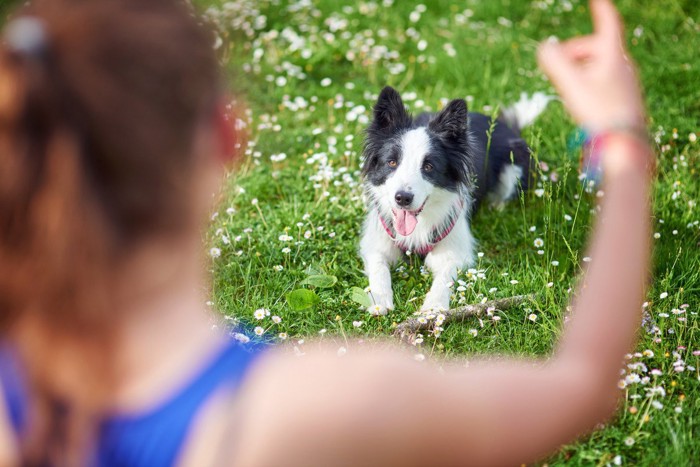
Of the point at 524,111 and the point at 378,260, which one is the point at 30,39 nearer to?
the point at 378,260

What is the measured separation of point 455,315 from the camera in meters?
3.13

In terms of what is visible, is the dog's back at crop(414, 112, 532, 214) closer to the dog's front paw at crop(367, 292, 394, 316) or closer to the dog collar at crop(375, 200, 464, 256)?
the dog collar at crop(375, 200, 464, 256)

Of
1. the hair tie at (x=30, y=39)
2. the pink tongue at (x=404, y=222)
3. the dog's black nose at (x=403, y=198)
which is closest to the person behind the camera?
the hair tie at (x=30, y=39)

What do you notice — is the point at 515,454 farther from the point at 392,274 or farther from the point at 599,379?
the point at 392,274

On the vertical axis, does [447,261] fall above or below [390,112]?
below

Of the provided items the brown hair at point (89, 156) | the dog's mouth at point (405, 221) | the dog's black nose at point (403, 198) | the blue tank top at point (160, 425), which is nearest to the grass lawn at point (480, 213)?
the dog's mouth at point (405, 221)

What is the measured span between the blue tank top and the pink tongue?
9.03ft

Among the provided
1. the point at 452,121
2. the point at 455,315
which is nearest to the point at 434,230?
the point at 452,121

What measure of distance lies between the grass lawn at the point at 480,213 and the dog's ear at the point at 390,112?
1.51 feet

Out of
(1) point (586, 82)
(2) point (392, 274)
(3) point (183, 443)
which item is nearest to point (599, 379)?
(1) point (586, 82)

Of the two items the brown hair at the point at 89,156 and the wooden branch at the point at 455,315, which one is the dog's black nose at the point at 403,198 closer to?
the wooden branch at the point at 455,315

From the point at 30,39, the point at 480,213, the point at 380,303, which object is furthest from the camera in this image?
the point at 480,213

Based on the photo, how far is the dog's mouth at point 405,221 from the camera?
148 inches

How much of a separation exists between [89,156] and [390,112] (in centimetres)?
299
